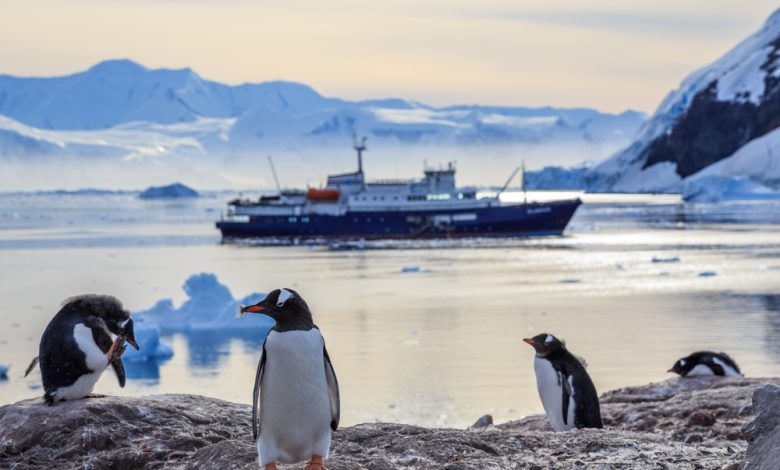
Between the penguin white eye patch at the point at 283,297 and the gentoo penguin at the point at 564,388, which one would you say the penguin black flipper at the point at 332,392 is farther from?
the gentoo penguin at the point at 564,388

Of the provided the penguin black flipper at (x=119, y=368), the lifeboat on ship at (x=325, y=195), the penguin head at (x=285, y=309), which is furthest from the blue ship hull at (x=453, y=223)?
the penguin head at (x=285, y=309)

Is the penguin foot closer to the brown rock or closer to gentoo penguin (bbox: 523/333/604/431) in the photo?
gentoo penguin (bbox: 523/333/604/431)

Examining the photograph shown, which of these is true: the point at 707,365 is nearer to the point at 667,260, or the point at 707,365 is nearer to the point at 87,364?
the point at 87,364

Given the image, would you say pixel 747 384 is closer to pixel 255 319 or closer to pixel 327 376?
pixel 327 376

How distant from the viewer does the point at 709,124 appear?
6275 inches

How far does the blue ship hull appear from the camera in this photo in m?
69.1

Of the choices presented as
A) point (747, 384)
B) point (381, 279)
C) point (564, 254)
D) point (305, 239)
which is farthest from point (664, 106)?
point (747, 384)

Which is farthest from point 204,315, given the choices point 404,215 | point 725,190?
point 725,190

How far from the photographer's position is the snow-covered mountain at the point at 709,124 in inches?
6171

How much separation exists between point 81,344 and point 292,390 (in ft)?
7.10

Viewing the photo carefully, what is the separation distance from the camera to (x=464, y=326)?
1041 inches

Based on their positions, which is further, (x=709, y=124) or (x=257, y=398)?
(x=709, y=124)

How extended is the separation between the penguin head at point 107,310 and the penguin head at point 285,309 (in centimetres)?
210

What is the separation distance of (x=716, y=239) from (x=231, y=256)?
26.5 metres
